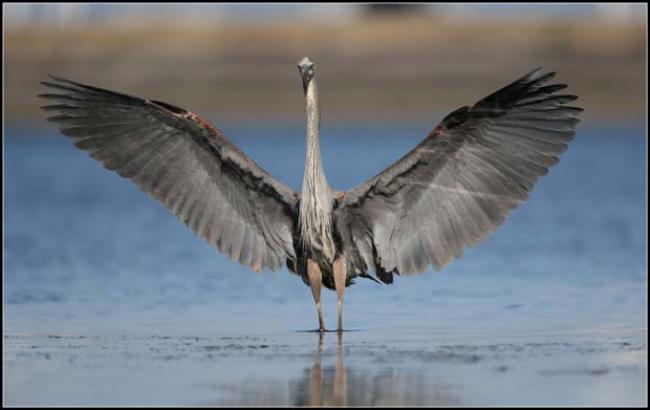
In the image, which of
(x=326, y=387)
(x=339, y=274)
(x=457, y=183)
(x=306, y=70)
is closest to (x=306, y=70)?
(x=306, y=70)

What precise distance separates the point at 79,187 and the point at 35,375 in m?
19.5

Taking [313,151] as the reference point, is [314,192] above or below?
below

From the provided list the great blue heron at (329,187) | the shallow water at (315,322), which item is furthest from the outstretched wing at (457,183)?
the shallow water at (315,322)

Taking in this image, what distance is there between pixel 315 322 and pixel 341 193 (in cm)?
118

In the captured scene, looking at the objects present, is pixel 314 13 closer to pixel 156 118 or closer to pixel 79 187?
pixel 79 187

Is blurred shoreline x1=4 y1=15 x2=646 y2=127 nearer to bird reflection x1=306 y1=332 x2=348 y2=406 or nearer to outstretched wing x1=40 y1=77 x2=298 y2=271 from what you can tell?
outstretched wing x1=40 y1=77 x2=298 y2=271

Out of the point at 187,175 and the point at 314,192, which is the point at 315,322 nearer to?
the point at 314,192

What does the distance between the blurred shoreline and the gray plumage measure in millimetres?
26370

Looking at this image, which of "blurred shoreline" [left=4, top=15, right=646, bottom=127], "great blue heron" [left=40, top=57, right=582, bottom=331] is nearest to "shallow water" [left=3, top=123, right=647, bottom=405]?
"great blue heron" [left=40, top=57, right=582, bottom=331]

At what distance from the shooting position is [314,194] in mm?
10578

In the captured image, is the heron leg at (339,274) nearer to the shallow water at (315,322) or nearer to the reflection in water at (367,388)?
the shallow water at (315,322)

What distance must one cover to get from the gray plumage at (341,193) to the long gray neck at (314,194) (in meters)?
0.01

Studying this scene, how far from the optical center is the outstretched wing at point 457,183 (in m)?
10.0

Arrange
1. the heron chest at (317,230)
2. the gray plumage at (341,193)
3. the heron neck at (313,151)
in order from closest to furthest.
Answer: the gray plumage at (341,193), the heron neck at (313,151), the heron chest at (317,230)
